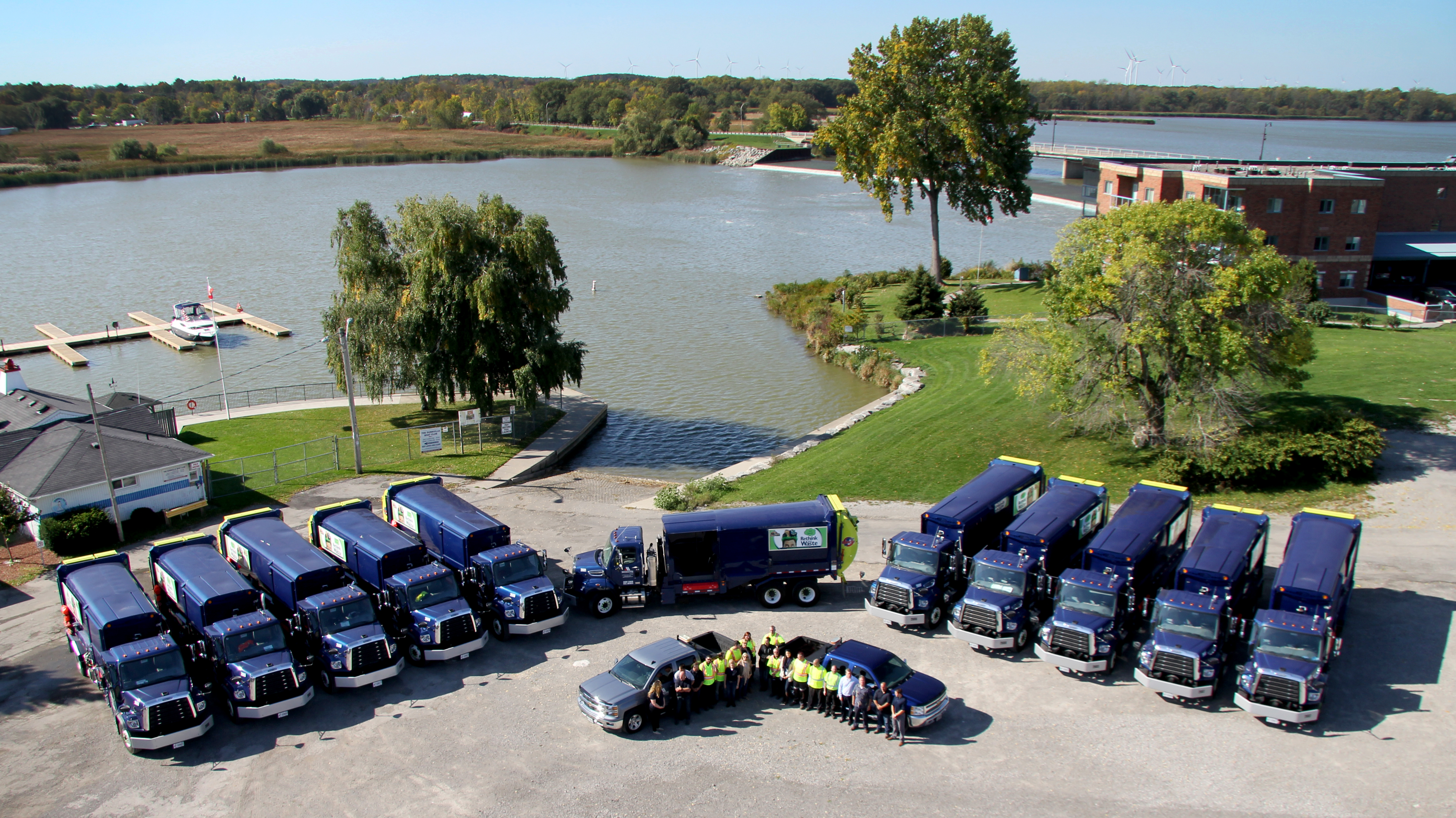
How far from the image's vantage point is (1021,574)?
64.6 feet

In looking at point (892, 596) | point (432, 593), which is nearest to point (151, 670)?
point (432, 593)

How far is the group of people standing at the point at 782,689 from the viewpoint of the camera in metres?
16.9

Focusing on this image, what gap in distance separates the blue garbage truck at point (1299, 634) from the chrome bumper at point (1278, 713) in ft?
0.04

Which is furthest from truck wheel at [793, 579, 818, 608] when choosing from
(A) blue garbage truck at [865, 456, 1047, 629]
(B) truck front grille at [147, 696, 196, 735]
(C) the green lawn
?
(B) truck front grille at [147, 696, 196, 735]

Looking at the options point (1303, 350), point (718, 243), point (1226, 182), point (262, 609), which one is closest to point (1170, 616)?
point (1303, 350)

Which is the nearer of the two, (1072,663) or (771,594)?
(1072,663)

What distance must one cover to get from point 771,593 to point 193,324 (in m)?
54.1

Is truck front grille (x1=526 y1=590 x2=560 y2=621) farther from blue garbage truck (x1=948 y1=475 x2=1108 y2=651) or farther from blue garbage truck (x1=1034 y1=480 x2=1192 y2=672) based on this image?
blue garbage truck (x1=1034 y1=480 x2=1192 y2=672)

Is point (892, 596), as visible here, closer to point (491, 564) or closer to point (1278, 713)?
point (1278, 713)

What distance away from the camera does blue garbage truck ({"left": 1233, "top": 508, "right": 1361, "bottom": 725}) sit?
1631cm

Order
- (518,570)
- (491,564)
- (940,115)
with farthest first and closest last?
(940,115) < (518,570) < (491,564)

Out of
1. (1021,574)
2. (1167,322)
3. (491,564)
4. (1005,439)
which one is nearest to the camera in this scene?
(1021,574)

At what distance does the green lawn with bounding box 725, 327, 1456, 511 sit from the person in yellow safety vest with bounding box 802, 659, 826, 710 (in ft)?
38.2

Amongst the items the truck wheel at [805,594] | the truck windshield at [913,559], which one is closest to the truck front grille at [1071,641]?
the truck windshield at [913,559]
